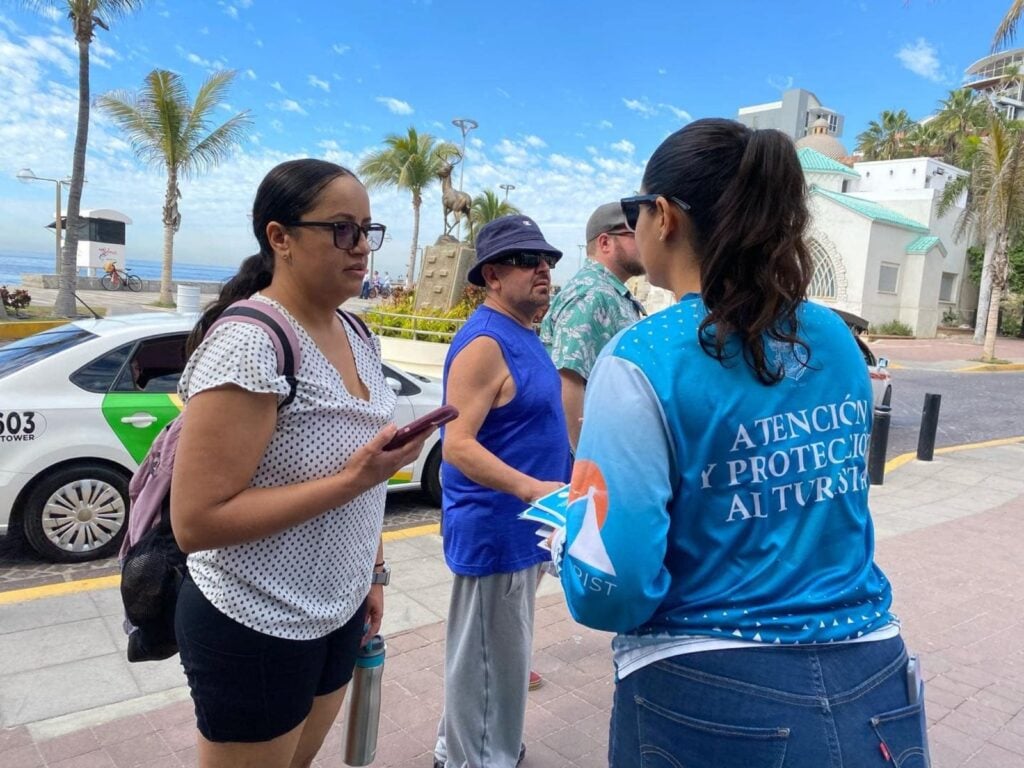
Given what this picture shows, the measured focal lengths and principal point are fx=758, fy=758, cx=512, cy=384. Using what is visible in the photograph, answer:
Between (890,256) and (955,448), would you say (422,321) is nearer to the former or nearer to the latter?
(955,448)

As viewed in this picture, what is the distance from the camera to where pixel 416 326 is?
42.3 ft

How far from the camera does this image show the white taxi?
15.6ft

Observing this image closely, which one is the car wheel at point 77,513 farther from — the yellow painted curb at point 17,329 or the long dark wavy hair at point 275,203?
the yellow painted curb at point 17,329

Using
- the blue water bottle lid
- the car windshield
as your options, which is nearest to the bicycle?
the car windshield

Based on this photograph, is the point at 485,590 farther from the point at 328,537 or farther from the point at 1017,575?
the point at 1017,575

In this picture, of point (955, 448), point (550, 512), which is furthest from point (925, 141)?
point (550, 512)

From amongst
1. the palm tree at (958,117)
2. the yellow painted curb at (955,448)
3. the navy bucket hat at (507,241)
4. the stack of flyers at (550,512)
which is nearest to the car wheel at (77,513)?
the navy bucket hat at (507,241)

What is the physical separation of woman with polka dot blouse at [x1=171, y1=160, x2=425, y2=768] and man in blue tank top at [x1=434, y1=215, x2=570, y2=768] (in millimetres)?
619

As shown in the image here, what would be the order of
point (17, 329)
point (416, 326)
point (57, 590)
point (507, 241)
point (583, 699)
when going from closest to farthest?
point (507, 241), point (583, 699), point (57, 590), point (416, 326), point (17, 329)

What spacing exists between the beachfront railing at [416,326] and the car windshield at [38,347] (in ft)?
22.1

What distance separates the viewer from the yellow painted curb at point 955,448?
939 cm

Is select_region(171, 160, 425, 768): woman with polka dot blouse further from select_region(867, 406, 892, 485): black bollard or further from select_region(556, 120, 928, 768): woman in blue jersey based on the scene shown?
select_region(867, 406, 892, 485): black bollard

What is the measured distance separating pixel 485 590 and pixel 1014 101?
9587 centimetres

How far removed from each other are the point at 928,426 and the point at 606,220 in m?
7.99
